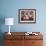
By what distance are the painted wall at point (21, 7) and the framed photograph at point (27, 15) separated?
0.11 metres

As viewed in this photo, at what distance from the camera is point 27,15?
14.6 ft

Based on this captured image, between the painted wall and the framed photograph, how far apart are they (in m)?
0.11

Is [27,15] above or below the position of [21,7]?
below

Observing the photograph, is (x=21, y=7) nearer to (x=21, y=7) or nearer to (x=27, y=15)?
(x=21, y=7)

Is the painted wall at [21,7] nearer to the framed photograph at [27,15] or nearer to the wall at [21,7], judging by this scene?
the wall at [21,7]

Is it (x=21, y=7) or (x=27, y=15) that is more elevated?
(x=21, y=7)

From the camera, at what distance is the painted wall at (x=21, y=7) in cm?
443

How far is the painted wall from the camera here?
443cm

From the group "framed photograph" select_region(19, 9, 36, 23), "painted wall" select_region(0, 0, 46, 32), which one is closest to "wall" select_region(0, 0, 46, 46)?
"painted wall" select_region(0, 0, 46, 32)

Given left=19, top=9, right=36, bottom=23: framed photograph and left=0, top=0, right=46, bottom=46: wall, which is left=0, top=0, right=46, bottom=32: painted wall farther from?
left=19, top=9, right=36, bottom=23: framed photograph

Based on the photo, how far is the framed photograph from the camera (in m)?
4.43

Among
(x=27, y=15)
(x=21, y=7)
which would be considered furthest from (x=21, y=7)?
(x=27, y=15)

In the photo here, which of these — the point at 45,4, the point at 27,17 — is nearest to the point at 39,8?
the point at 45,4

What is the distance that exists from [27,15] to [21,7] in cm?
34
